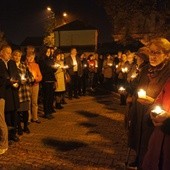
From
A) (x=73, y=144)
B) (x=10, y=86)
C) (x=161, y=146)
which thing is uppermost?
(x=10, y=86)

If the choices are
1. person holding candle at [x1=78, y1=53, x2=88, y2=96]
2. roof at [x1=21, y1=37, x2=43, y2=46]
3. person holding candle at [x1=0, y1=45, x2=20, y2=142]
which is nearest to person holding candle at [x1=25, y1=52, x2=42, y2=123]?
person holding candle at [x1=0, y1=45, x2=20, y2=142]

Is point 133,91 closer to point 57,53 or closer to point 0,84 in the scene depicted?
point 0,84

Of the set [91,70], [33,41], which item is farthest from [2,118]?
[33,41]

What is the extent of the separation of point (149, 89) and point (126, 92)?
185 centimetres

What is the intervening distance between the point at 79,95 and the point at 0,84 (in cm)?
852

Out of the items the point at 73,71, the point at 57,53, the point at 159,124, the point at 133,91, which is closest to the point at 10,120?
the point at 133,91

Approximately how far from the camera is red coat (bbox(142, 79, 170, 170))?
3.99 m

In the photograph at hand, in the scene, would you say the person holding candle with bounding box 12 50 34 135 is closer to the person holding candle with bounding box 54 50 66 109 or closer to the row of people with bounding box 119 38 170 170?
the person holding candle with bounding box 54 50 66 109

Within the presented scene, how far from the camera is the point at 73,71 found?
46.1 ft

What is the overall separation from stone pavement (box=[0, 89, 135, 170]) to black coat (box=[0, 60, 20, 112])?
926mm

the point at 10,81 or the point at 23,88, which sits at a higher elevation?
the point at 10,81

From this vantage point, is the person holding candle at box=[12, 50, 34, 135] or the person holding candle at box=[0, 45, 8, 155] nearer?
the person holding candle at box=[0, 45, 8, 155]

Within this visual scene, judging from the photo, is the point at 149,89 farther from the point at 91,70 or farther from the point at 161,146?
the point at 91,70

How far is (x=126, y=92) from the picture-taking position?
689cm
